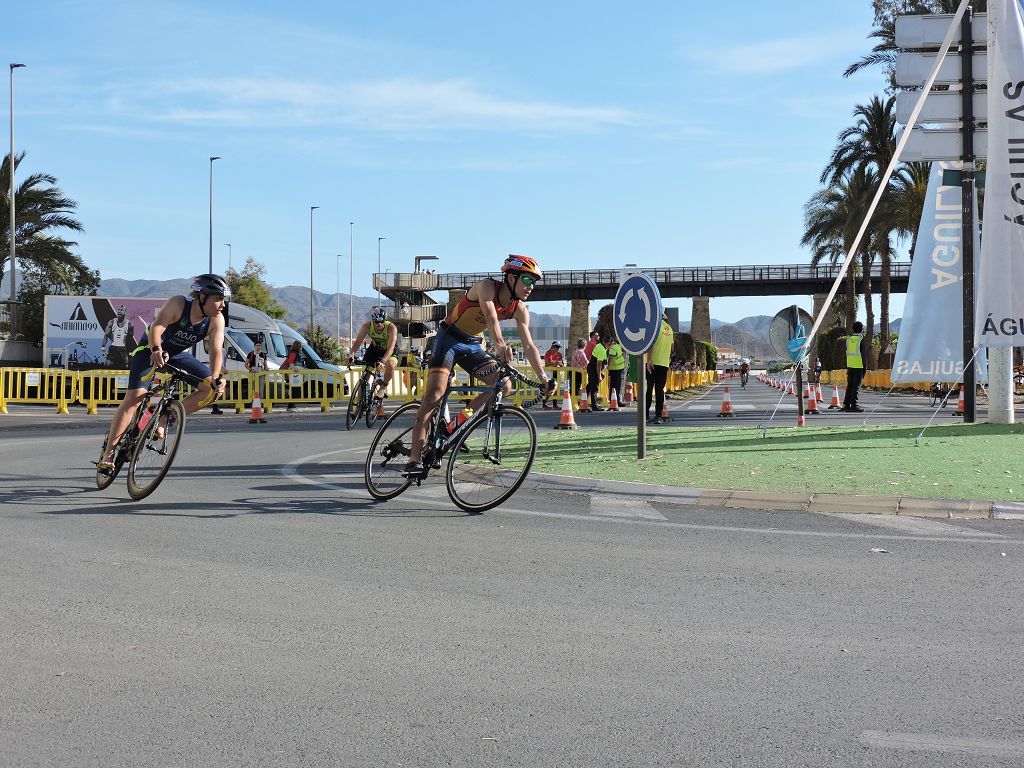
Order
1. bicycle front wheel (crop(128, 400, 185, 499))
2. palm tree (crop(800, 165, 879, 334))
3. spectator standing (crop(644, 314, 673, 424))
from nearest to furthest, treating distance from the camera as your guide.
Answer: bicycle front wheel (crop(128, 400, 185, 499))
spectator standing (crop(644, 314, 673, 424))
palm tree (crop(800, 165, 879, 334))

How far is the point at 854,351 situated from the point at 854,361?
0.34m

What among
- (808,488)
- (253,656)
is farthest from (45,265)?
(253,656)

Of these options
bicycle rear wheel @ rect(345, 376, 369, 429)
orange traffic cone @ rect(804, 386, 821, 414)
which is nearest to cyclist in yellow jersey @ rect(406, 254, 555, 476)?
bicycle rear wheel @ rect(345, 376, 369, 429)

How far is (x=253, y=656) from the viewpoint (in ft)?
14.2

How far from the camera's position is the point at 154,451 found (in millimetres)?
8961

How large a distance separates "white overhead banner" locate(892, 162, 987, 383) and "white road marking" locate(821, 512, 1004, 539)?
8.07m

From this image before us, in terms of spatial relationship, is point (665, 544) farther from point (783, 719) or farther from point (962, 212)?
point (962, 212)

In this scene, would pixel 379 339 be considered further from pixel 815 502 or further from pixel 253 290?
pixel 253 290

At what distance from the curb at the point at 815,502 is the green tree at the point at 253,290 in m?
73.9

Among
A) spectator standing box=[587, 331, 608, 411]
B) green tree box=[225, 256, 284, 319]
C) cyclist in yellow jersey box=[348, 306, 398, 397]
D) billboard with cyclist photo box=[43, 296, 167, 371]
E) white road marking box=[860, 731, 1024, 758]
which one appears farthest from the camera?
green tree box=[225, 256, 284, 319]

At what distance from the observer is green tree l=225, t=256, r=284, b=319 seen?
82.9m

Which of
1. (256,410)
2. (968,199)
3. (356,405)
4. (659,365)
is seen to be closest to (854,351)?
(659,365)

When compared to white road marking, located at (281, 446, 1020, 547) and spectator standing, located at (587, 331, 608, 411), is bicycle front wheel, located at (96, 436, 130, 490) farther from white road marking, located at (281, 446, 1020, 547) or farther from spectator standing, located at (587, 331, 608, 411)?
spectator standing, located at (587, 331, 608, 411)

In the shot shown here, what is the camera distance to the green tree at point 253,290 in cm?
8288
